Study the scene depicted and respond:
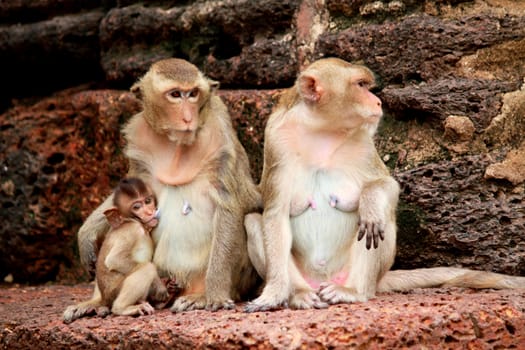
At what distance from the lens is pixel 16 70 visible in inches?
326

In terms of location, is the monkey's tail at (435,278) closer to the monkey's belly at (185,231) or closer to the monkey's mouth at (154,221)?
the monkey's belly at (185,231)

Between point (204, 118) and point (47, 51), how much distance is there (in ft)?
8.11

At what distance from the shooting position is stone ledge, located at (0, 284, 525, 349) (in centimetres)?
475

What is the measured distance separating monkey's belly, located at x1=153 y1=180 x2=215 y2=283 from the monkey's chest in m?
0.53

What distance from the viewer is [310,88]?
227 inches

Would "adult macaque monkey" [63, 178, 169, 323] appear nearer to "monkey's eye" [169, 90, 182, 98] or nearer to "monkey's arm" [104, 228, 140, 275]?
"monkey's arm" [104, 228, 140, 275]

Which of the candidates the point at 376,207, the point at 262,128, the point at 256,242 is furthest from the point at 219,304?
the point at 262,128

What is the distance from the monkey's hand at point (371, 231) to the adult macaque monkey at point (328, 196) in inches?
2.7

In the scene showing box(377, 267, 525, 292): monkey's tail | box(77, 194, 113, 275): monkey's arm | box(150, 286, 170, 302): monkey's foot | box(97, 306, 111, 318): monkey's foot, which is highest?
box(77, 194, 113, 275): monkey's arm

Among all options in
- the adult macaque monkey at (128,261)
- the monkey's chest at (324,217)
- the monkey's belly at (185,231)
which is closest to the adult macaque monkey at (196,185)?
the monkey's belly at (185,231)

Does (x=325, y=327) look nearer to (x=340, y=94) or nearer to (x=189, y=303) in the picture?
(x=189, y=303)

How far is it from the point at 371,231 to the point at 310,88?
85 cm

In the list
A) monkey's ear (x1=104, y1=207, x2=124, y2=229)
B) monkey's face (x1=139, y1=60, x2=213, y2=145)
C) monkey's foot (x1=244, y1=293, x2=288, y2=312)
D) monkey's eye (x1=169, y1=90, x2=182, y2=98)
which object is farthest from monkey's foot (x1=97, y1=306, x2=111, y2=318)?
monkey's eye (x1=169, y1=90, x2=182, y2=98)

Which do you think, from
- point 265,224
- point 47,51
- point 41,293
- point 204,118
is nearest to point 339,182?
point 265,224
